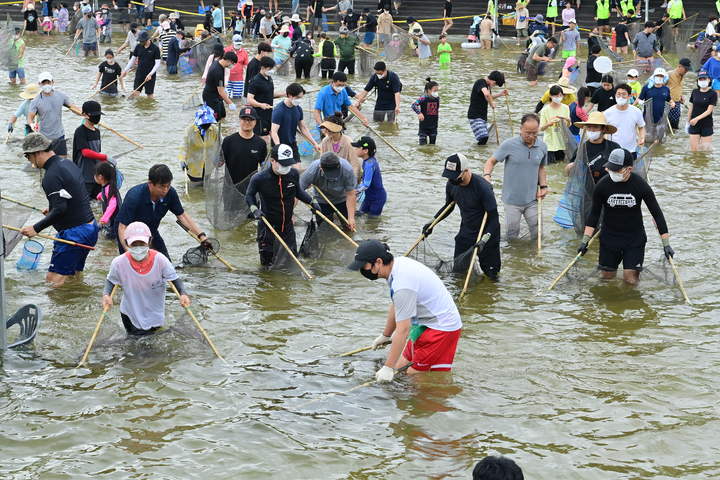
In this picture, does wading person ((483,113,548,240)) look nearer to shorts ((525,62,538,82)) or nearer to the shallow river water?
the shallow river water

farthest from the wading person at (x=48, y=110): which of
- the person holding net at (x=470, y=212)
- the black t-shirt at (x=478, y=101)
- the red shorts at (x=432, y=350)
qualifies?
the red shorts at (x=432, y=350)

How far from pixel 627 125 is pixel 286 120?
451 centimetres

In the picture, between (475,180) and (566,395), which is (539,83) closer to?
(475,180)

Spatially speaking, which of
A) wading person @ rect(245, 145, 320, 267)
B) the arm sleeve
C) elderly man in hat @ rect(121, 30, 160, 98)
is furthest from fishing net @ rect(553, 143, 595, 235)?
elderly man in hat @ rect(121, 30, 160, 98)

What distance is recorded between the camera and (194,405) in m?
8.20

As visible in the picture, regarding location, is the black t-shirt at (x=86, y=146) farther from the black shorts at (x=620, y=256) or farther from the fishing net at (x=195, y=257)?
the black shorts at (x=620, y=256)

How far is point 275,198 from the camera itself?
11031mm

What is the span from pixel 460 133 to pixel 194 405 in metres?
12.0

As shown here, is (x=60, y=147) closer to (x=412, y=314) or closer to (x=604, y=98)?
(x=604, y=98)

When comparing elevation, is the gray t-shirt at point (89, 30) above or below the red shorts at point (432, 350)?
above

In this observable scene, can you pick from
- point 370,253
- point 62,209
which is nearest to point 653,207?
point 370,253

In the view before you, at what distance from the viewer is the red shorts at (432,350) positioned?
25.9 feet

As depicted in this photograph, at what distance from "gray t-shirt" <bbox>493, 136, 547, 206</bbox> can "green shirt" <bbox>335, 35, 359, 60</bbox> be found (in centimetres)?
1510

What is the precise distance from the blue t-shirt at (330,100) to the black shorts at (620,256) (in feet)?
20.7
